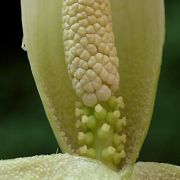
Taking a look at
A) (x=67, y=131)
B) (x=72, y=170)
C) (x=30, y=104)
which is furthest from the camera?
(x=30, y=104)

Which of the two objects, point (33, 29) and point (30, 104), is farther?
point (30, 104)

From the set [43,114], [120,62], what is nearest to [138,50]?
[120,62]

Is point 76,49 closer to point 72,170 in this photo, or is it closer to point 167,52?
point 72,170

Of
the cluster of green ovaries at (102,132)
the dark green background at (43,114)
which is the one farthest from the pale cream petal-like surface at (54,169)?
the dark green background at (43,114)

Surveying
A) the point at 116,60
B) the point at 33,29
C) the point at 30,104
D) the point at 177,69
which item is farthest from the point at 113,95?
the point at 30,104

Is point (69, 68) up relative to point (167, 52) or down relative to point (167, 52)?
up

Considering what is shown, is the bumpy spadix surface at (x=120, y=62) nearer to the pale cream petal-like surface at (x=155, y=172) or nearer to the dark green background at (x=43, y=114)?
the pale cream petal-like surface at (x=155, y=172)
